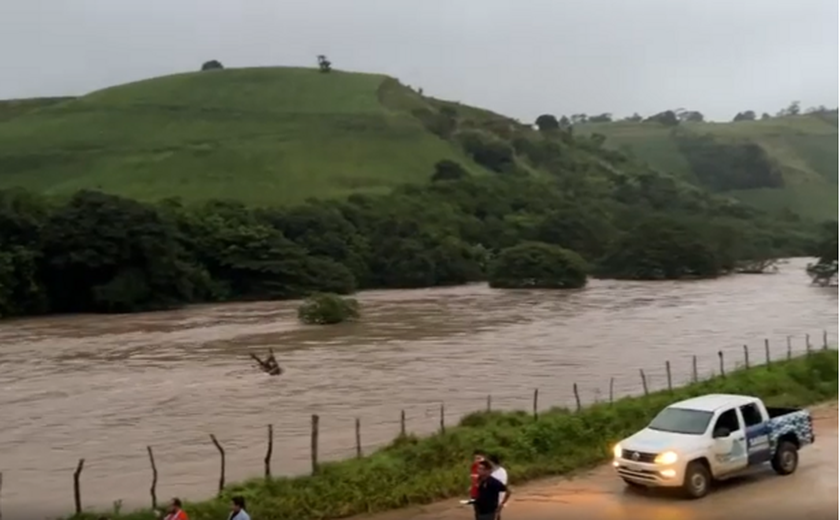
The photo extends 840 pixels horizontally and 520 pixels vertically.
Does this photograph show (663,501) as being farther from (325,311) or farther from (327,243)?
(327,243)

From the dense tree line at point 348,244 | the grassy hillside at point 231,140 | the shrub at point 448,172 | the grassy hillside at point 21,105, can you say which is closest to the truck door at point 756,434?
the dense tree line at point 348,244

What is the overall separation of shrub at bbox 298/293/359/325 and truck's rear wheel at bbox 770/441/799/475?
137 feet

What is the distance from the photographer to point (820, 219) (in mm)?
154875

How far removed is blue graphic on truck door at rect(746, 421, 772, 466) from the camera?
1931 centimetres

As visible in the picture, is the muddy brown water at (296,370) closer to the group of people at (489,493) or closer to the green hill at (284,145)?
the group of people at (489,493)

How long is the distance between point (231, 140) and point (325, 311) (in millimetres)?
69165

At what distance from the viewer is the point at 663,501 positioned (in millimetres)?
18562

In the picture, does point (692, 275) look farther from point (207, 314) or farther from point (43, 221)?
point (43, 221)

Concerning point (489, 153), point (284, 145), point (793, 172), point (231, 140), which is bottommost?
point (793, 172)

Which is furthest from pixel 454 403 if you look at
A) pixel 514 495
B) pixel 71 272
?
pixel 71 272

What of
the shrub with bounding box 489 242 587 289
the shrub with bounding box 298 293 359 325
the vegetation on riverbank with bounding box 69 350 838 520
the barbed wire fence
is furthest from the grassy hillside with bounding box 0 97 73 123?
the vegetation on riverbank with bounding box 69 350 838 520

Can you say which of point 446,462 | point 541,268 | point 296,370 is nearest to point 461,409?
point 446,462

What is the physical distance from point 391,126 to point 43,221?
66066 mm

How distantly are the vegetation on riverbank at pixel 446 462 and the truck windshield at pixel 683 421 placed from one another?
9.79 ft
